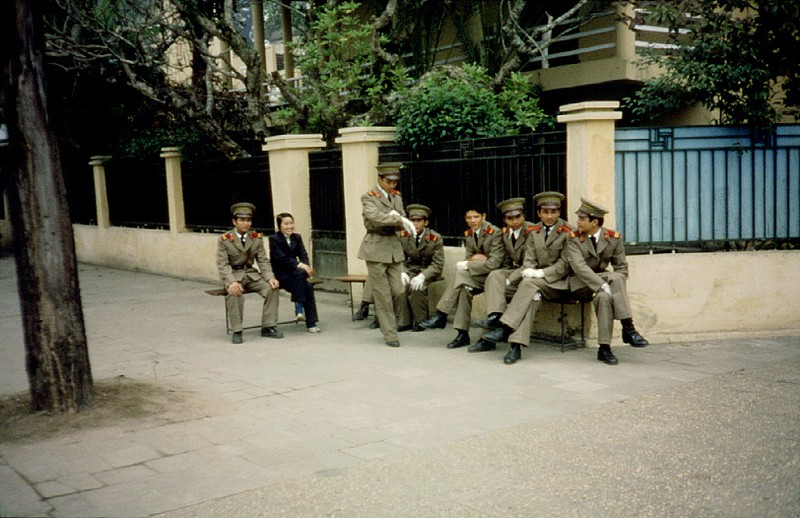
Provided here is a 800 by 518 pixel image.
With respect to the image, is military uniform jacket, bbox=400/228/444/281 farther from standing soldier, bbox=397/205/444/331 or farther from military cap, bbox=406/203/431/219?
military cap, bbox=406/203/431/219

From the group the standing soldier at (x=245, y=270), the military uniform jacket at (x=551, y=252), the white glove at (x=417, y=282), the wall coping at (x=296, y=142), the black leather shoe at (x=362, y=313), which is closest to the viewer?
the military uniform jacket at (x=551, y=252)

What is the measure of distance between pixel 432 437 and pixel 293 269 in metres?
4.56

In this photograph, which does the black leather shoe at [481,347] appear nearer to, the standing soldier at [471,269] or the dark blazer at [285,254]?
the standing soldier at [471,269]

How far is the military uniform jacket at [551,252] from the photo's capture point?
805 centimetres

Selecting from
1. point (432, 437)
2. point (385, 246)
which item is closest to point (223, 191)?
point (385, 246)

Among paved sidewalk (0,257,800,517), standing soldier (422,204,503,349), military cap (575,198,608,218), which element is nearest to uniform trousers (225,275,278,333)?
paved sidewalk (0,257,800,517)

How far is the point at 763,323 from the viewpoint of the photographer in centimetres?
885

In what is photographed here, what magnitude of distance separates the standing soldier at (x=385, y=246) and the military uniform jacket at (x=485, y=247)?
0.64 m

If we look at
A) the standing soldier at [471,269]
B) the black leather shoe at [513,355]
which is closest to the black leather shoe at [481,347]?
the standing soldier at [471,269]

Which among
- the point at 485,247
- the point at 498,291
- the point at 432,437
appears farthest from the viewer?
the point at 485,247

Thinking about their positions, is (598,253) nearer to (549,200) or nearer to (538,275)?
(538,275)

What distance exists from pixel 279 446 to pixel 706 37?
7.14 m

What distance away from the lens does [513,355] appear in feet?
A: 25.8

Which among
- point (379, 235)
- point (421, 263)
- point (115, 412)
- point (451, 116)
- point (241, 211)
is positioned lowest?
point (115, 412)
